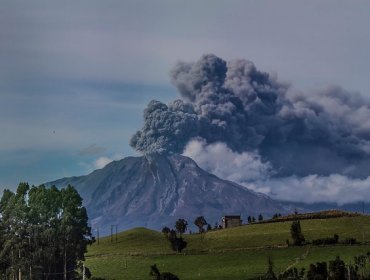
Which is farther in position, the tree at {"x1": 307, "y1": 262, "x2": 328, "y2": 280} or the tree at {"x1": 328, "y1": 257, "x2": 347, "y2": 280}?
the tree at {"x1": 307, "y1": 262, "x2": 328, "y2": 280}

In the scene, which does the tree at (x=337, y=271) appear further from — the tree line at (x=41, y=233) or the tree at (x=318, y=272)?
the tree line at (x=41, y=233)

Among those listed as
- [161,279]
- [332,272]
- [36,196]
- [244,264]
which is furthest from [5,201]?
[332,272]

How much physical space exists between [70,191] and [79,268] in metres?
23.5

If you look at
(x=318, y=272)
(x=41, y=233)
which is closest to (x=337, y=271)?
(x=318, y=272)

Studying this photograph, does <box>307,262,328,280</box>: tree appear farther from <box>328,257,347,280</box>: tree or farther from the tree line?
the tree line

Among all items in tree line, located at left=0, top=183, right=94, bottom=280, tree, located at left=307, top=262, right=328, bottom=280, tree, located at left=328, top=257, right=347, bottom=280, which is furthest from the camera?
tree line, located at left=0, top=183, right=94, bottom=280

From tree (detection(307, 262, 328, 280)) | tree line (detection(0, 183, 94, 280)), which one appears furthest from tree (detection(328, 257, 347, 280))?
tree line (detection(0, 183, 94, 280))

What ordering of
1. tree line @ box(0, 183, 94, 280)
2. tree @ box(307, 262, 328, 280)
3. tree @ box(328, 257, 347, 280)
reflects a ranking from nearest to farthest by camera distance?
1. tree @ box(328, 257, 347, 280)
2. tree @ box(307, 262, 328, 280)
3. tree line @ box(0, 183, 94, 280)

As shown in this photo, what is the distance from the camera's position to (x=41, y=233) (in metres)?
173

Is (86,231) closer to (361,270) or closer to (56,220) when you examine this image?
(56,220)

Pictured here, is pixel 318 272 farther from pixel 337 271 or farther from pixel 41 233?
pixel 41 233

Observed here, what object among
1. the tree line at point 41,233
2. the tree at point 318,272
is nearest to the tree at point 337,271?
the tree at point 318,272

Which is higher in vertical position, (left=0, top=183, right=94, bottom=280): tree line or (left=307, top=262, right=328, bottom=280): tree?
(left=0, top=183, right=94, bottom=280): tree line

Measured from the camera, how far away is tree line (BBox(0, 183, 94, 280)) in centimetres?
16888
